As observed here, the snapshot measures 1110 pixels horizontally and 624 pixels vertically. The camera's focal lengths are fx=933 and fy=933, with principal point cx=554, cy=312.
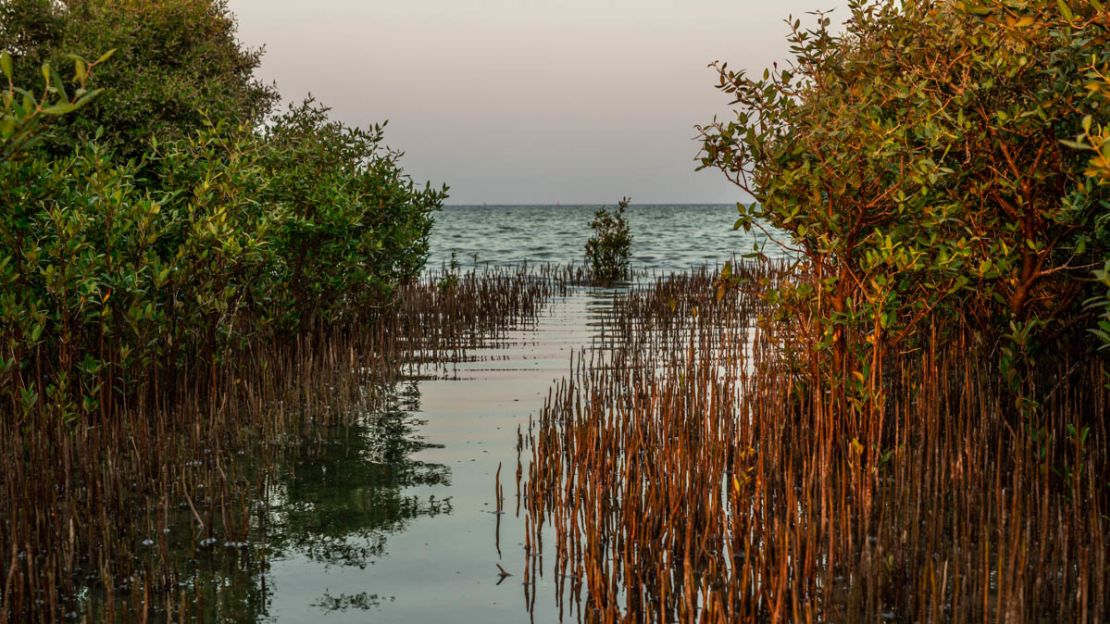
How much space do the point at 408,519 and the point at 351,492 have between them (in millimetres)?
709

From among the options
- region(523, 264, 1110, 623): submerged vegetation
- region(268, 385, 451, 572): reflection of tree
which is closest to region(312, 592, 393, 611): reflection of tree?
region(268, 385, 451, 572): reflection of tree

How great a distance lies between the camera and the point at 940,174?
537 cm

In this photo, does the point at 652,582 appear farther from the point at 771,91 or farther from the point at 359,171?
the point at 359,171

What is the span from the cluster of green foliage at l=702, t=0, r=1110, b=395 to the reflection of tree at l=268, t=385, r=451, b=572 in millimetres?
2912

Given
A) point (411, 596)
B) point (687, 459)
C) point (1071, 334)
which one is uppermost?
point (1071, 334)

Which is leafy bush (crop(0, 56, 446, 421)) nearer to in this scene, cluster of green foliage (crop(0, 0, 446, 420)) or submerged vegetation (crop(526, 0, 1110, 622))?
cluster of green foliage (crop(0, 0, 446, 420))

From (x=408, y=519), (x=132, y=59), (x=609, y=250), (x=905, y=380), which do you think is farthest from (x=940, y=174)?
(x=609, y=250)

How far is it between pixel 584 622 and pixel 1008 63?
3.85 metres

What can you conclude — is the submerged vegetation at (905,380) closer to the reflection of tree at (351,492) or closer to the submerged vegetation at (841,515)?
the submerged vegetation at (841,515)

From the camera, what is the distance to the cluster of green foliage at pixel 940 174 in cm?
523

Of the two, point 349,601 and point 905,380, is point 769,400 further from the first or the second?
point 349,601

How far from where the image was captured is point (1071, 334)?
607 centimetres

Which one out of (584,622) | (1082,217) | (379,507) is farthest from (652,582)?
(1082,217)

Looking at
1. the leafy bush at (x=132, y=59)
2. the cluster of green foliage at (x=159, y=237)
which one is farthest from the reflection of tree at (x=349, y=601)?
the leafy bush at (x=132, y=59)
